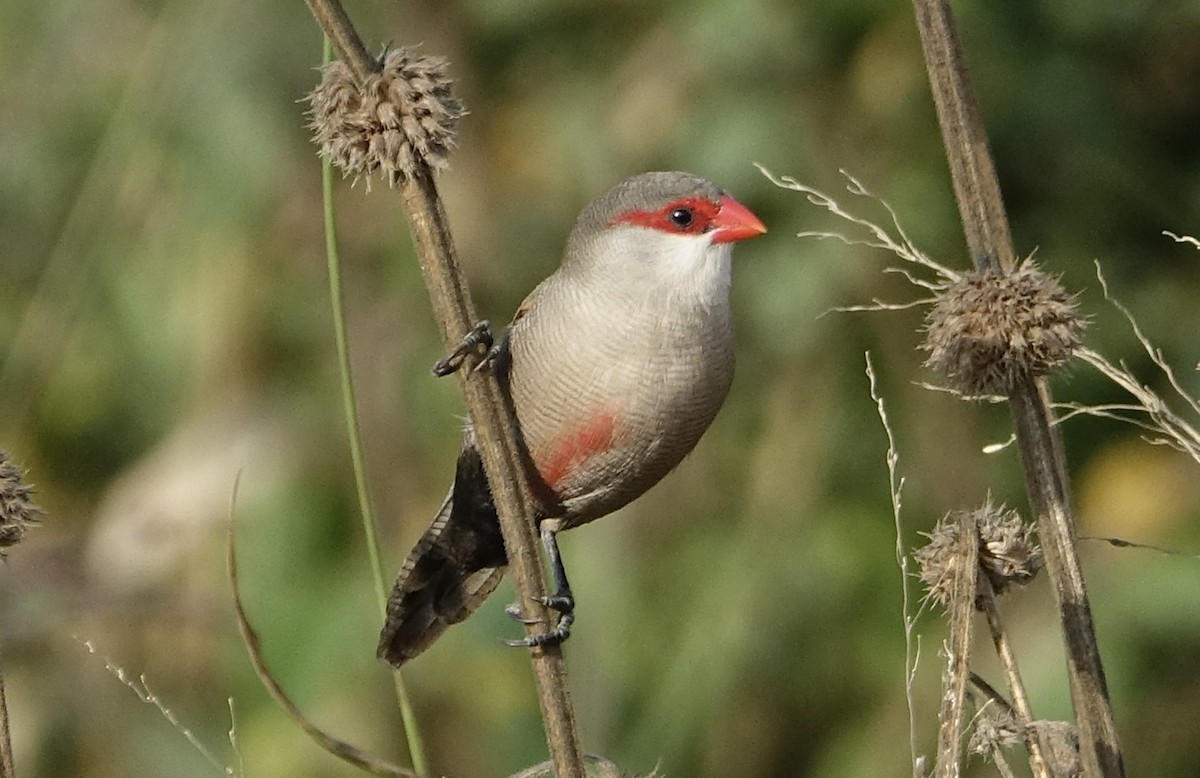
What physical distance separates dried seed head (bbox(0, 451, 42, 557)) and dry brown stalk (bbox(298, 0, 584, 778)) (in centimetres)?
52

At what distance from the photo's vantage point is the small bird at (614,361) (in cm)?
293

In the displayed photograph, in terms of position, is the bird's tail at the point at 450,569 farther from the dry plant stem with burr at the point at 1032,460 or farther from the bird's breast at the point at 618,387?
the dry plant stem with burr at the point at 1032,460

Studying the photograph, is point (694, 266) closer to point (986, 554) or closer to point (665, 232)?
point (665, 232)

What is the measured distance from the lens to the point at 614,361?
294cm

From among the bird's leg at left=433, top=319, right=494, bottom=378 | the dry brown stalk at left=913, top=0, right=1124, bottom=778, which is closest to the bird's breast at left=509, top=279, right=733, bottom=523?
the bird's leg at left=433, top=319, right=494, bottom=378

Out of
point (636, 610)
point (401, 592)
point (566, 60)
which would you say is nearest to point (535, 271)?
point (566, 60)

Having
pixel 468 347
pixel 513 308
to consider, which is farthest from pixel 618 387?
pixel 513 308

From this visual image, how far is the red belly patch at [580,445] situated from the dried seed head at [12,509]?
117 cm

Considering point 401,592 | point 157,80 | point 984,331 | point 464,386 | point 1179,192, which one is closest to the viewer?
point 984,331

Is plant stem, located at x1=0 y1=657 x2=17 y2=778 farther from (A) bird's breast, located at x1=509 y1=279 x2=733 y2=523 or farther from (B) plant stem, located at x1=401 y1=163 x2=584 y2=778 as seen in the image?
(A) bird's breast, located at x1=509 y1=279 x2=733 y2=523

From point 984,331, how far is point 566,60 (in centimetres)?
347

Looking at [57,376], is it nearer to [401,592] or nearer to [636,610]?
[636,610]

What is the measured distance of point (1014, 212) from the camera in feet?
16.5

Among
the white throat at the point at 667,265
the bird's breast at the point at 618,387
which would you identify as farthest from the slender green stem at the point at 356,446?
the white throat at the point at 667,265
